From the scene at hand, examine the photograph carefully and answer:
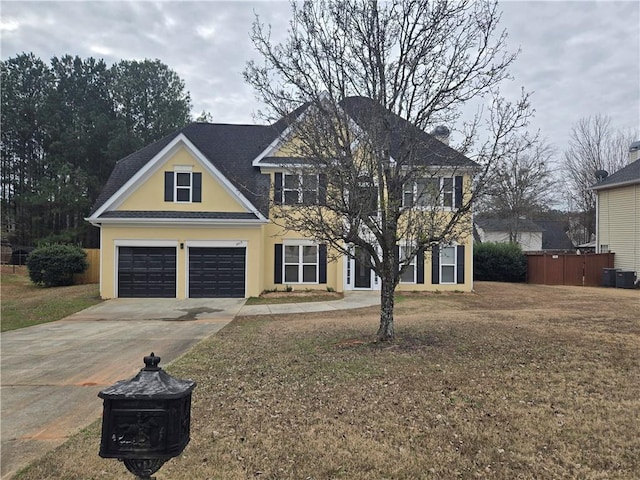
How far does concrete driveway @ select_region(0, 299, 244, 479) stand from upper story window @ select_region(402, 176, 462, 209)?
539 centimetres

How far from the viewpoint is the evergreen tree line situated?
37250 millimetres

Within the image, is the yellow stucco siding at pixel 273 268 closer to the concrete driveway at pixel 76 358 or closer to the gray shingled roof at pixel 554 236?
the concrete driveway at pixel 76 358

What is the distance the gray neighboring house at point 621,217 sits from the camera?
23.6 metres

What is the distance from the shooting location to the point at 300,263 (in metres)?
19.6

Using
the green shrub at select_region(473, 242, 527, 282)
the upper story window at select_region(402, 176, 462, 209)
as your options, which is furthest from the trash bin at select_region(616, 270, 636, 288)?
the upper story window at select_region(402, 176, 462, 209)

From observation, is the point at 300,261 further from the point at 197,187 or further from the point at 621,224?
the point at 621,224

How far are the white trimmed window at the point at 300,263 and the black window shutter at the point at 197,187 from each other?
430 cm

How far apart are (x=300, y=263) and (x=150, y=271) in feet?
20.7

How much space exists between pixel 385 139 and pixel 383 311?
3.27 metres

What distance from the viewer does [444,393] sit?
543cm

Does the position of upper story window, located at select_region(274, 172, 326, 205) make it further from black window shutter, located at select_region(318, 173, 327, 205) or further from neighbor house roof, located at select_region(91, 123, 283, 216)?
neighbor house roof, located at select_region(91, 123, 283, 216)

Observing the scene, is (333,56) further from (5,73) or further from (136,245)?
(5,73)

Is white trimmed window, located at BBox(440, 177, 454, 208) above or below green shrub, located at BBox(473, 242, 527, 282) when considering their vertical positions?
above

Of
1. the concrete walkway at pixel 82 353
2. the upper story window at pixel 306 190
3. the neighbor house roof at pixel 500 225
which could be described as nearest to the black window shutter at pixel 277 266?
the concrete walkway at pixel 82 353
